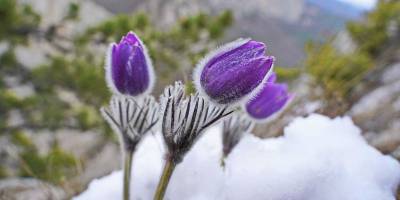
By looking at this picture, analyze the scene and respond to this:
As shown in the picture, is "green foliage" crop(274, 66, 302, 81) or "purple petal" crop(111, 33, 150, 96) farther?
"green foliage" crop(274, 66, 302, 81)

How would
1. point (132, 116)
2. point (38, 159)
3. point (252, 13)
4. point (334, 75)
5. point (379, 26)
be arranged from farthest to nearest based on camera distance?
point (252, 13), point (379, 26), point (38, 159), point (334, 75), point (132, 116)

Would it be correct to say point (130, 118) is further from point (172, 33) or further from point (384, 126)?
point (172, 33)

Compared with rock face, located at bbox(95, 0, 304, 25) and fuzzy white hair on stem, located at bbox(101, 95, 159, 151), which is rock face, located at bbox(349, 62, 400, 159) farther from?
rock face, located at bbox(95, 0, 304, 25)

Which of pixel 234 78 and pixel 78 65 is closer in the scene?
pixel 234 78

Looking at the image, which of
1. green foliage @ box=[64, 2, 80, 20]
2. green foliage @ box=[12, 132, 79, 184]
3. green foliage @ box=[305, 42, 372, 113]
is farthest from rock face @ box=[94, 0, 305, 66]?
green foliage @ box=[305, 42, 372, 113]

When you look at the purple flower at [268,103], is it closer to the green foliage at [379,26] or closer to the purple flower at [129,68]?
the purple flower at [129,68]

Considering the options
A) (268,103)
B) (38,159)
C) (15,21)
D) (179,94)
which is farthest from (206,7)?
(179,94)

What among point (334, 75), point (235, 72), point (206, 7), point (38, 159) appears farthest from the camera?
point (206, 7)
